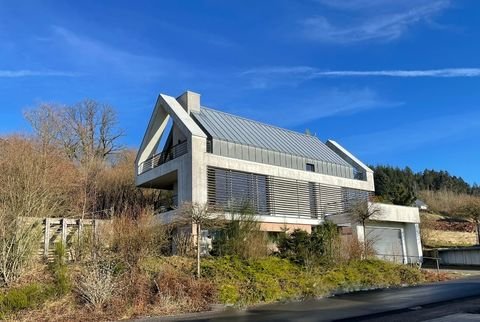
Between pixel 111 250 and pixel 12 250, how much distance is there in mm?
2955

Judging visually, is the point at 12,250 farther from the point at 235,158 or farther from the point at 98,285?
the point at 235,158

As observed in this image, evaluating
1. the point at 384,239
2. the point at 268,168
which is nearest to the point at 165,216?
the point at 268,168

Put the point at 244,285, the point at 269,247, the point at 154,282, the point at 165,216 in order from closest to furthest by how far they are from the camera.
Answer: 1. the point at 154,282
2. the point at 244,285
3. the point at 269,247
4. the point at 165,216

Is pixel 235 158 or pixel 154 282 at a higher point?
pixel 235 158

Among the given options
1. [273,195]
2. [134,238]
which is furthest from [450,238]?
[134,238]

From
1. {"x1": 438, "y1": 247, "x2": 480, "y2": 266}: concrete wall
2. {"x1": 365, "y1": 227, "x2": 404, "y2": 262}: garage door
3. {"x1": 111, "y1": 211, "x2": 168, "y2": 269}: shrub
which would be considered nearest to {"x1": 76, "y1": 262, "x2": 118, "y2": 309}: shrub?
Answer: {"x1": 111, "y1": 211, "x2": 168, "y2": 269}: shrub

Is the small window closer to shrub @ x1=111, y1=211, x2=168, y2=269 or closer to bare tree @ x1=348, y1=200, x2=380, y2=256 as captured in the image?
bare tree @ x1=348, y1=200, x2=380, y2=256

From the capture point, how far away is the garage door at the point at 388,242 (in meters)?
30.7

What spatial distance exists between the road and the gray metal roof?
12974 mm

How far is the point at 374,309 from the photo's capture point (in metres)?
12.2

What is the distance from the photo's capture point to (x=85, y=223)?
55.3ft

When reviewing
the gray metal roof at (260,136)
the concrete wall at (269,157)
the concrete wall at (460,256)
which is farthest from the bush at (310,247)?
the concrete wall at (460,256)

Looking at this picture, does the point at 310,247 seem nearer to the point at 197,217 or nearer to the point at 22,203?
the point at 197,217

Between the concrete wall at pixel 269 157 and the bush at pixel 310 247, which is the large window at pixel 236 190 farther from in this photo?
the bush at pixel 310 247
